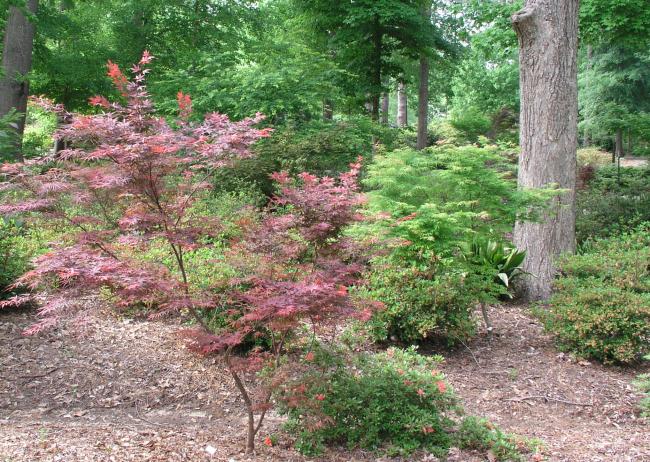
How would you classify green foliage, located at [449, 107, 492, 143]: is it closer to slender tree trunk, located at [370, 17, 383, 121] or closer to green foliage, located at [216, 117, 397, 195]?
slender tree trunk, located at [370, 17, 383, 121]

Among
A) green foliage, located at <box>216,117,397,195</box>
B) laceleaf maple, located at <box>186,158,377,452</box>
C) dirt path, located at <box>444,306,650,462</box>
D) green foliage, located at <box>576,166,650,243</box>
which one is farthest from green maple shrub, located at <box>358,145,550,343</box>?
green foliage, located at <box>576,166,650,243</box>

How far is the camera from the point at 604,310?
5371mm

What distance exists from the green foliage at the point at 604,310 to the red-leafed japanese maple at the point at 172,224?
120 inches

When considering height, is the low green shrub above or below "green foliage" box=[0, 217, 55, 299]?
below

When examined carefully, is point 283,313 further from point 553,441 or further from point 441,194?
point 441,194

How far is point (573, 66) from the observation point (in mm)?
7398

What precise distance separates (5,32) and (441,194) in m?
10.7

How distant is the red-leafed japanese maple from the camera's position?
3.11 m

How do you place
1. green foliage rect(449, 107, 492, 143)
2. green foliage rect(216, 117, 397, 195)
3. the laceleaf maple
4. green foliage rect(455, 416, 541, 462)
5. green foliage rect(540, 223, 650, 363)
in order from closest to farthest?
the laceleaf maple < green foliage rect(455, 416, 541, 462) < green foliage rect(540, 223, 650, 363) < green foliage rect(216, 117, 397, 195) < green foliage rect(449, 107, 492, 143)

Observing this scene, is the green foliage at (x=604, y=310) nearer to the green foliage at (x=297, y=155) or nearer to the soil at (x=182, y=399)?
the soil at (x=182, y=399)

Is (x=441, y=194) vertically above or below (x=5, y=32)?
below

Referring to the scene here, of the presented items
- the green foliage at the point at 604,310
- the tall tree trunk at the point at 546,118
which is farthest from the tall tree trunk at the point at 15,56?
the green foliage at the point at 604,310

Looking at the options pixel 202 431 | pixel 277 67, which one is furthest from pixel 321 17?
pixel 202 431

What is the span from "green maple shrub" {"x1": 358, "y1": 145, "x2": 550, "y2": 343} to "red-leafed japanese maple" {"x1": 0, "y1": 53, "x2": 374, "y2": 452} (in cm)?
159
